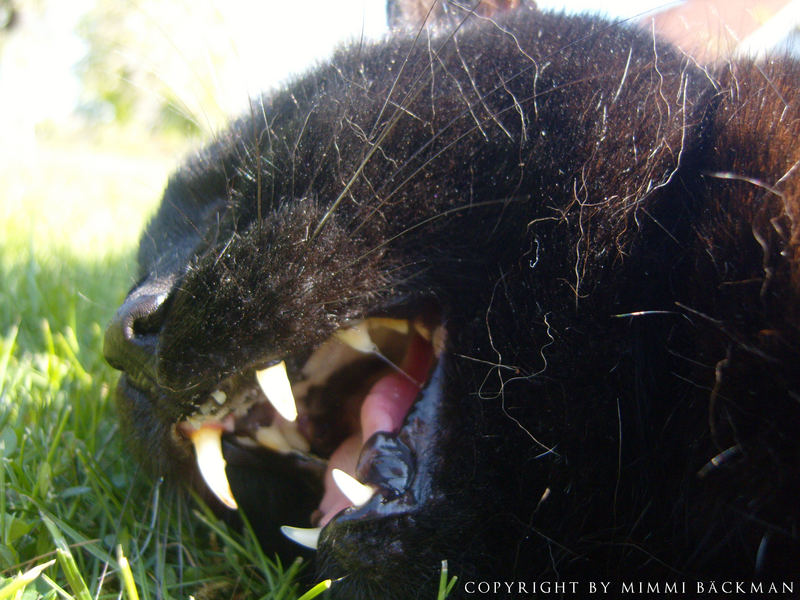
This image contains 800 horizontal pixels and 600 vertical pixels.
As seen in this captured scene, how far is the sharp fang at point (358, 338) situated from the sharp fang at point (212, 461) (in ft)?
1.15

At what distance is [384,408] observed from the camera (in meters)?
1.29

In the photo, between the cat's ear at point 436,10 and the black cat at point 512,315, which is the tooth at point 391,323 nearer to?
the black cat at point 512,315

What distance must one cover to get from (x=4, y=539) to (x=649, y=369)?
113cm

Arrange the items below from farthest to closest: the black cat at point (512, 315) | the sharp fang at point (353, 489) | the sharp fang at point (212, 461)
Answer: the sharp fang at point (212, 461), the sharp fang at point (353, 489), the black cat at point (512, 315)

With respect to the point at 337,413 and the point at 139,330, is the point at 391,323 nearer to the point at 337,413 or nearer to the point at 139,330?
the point at 337,413

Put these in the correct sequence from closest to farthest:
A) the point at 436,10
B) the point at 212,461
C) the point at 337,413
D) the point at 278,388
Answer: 1. the point at 278,388
2. the point at 212,461
3. the point at 337,413
4. the point at 436,10

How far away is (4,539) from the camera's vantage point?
1.13 metres

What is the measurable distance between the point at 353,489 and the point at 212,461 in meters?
0.38

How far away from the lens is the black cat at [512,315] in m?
0.95

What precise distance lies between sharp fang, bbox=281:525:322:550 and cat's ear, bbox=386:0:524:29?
42.5 inches

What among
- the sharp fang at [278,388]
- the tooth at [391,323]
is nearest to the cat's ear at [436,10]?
the tooth at [391,323]

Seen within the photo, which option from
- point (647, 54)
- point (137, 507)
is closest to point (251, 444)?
point (137, 507)

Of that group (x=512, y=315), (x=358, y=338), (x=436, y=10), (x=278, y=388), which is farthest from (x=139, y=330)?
(x=436, y=10)

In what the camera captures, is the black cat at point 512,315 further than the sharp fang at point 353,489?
No
